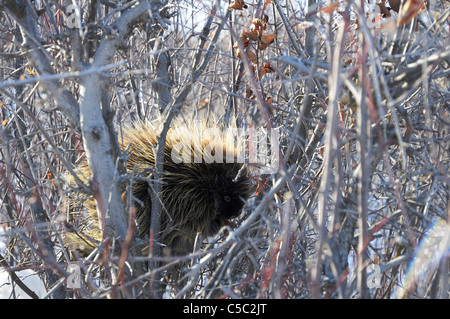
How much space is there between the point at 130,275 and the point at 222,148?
1416 mm

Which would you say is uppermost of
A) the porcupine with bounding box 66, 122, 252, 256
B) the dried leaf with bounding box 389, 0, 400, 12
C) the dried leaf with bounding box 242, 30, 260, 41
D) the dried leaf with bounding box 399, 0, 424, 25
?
the dried leaf with bounding box 389, 0, 400, 12

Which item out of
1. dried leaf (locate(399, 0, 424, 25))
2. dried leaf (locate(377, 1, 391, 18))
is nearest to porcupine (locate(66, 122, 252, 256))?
dried leaf (locate(377, 1, 391, 18))

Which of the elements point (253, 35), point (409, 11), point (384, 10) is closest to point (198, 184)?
point (253, 35)

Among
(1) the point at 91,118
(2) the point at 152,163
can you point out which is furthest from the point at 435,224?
(2) the point at 152,163

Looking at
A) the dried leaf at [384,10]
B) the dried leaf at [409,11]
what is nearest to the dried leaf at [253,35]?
the dried leaf at [384,10]

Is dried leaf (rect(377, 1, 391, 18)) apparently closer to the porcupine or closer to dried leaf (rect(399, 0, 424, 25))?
dried leaf (rect(399, 0, 424, 25))

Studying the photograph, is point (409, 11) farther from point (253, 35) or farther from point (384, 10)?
point (253, 35)

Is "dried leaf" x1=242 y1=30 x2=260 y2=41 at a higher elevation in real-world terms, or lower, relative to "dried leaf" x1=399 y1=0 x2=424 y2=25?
higher

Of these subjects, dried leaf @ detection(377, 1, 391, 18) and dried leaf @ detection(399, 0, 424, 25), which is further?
dried leaf @ detection(377, 1, 391, 18)

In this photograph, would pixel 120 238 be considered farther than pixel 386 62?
Yes

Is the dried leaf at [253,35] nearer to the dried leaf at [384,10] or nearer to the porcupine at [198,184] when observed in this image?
the dried leaf at [384,10]

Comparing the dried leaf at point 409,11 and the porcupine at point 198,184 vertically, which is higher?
the dried leaf at point 409,11
